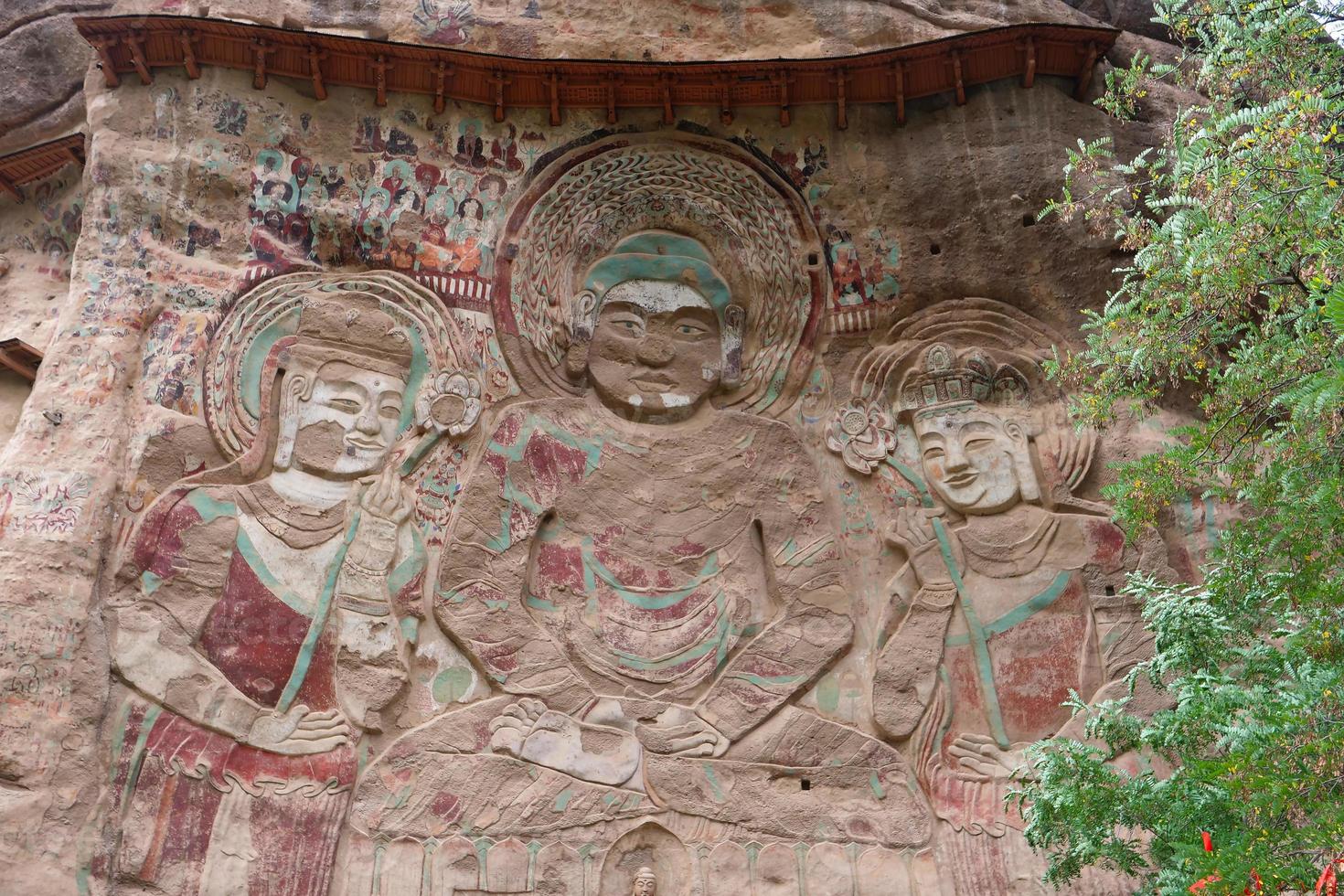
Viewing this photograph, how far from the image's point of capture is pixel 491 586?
877 centimetres

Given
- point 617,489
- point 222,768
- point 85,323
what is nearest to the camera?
point 222,768

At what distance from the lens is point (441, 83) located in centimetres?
953

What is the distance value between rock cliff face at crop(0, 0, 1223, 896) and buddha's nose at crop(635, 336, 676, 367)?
3 centimetres

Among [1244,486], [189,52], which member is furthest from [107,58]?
[1244,486]

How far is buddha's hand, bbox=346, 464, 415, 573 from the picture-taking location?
28.6ft

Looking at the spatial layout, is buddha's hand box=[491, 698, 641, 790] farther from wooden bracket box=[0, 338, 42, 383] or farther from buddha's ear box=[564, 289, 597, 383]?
wooden bracket box=[0, 338, 42, 383]

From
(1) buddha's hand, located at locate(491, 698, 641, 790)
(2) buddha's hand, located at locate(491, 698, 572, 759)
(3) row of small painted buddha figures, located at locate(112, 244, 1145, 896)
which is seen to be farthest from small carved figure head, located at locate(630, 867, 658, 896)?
(2) buddha's hand, located at locate(491, 698, 572, 759)

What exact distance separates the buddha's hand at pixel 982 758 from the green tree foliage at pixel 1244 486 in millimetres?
1235

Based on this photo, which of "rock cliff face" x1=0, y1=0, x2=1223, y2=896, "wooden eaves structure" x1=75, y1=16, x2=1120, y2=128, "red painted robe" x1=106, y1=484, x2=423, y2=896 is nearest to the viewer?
"red painted robe" x1=106, y1=484, x2=423, y2=896

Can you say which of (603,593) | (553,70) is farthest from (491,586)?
(553,70)

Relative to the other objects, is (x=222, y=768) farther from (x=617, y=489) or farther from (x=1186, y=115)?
(x=1186, y=115)

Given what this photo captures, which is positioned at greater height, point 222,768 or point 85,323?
point 85,323

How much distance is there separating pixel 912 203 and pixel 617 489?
2.69 meters

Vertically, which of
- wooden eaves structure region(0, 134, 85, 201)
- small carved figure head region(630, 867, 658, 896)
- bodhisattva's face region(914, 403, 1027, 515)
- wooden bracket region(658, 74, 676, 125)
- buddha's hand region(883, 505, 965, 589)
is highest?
wooden bracket region(658, 74, 676, 125)
